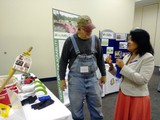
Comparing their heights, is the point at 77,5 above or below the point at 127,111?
→ above

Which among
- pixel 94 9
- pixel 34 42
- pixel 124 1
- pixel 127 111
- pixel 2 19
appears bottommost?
pixel 127 111

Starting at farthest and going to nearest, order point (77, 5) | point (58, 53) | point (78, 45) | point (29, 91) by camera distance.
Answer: point (77, 5) → point (58, 53) → point (78, 45) → point (29, 91)

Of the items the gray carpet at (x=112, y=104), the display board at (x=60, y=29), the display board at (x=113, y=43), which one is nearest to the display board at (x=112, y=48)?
the display board at (x=113, y=43)

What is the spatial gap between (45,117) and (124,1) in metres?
4.89

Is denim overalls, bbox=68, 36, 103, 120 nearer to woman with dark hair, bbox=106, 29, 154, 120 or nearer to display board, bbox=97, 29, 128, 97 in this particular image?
woman with dark hair, bbox=106, 29, 154, 120

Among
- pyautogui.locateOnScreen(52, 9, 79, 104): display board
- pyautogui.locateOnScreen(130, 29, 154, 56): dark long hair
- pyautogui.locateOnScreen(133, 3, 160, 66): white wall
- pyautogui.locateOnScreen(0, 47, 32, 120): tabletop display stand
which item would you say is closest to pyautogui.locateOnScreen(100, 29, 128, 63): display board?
pyautogui.locateOnScreen(52, 9, 79, 104): display board

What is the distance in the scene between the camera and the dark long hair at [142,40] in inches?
47.9

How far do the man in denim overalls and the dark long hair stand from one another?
410mm

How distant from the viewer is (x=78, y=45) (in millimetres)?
1408

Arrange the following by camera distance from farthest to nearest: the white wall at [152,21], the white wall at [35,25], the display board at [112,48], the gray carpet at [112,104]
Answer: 1. the white wall at [152,21]
2. the white wall at [35,25]
3. the display board at [112,48]
4. the gray carpet at [112,104]

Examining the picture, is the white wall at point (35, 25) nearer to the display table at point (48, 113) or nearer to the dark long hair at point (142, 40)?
the display table at point (48, 113)

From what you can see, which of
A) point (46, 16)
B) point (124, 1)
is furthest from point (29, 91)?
point (124, 1)

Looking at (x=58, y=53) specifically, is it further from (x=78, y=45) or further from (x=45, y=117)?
(x=45, y=117)

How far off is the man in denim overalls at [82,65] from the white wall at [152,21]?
516 centimetres
